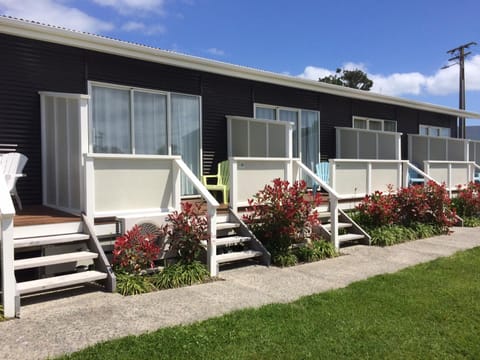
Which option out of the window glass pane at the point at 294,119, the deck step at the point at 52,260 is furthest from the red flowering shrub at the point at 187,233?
the window glass pane at the point at 294,119

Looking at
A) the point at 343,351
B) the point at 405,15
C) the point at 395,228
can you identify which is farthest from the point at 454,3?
the point at 343,351

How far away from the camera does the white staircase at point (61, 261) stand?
4578mm

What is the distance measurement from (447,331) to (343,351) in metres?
1.08

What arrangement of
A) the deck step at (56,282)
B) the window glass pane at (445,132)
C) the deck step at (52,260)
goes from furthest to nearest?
the window glass pane at (445,132)
the deck step at (52,260)
the deck step at (56,282)

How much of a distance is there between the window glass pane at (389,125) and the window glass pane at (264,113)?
487 centimetres

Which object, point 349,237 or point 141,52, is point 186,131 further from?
point 349,237

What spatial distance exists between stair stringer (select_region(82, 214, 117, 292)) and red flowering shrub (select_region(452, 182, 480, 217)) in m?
9.17

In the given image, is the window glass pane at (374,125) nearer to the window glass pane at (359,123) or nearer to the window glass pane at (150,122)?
the window glass pane at (359,123)

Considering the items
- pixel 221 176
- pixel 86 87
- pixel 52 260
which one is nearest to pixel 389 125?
pixel 221 176

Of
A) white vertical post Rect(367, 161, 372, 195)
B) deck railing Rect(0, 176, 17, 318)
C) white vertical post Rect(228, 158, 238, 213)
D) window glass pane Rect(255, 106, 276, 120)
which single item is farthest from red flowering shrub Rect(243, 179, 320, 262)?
window glass pane Rect(255, 106, 276, 120)

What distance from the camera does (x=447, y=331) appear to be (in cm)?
386

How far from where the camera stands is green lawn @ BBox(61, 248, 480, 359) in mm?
3383

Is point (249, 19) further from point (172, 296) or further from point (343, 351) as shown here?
point (343, 351)

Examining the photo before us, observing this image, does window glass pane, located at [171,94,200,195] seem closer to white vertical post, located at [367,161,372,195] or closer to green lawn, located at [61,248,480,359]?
white vertical post, located at [367,161,372,195]
